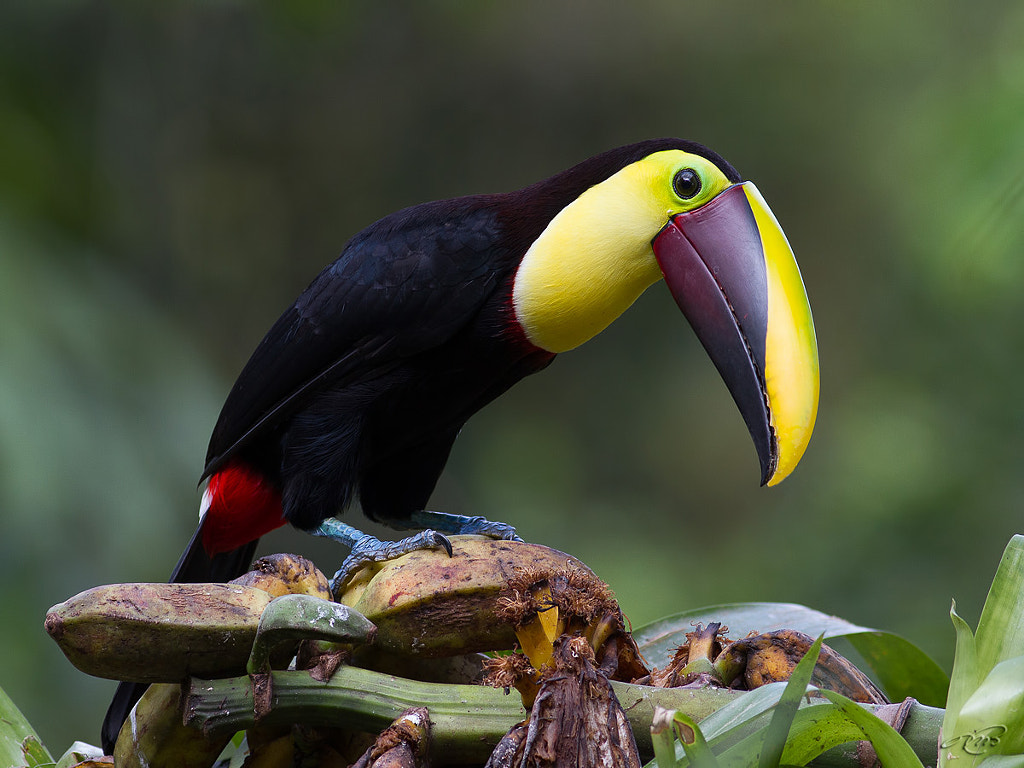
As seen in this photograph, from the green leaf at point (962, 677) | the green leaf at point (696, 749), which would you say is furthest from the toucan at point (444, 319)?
Answer: the green leaf at point (696, 749)

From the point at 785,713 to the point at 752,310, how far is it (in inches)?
20.9

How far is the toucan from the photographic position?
45.6 inches

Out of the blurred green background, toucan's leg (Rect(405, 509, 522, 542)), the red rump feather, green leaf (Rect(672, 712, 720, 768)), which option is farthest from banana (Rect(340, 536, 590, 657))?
the blurred green background

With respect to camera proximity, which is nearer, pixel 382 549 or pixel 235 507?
pixel 382 549

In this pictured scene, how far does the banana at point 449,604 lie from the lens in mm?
769

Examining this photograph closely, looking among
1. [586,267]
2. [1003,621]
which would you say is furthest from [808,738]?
[586,267]

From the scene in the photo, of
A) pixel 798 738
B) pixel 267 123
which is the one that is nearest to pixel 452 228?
pixel 798 738

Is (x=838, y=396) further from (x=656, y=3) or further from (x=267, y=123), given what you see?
(x=267, y=123)

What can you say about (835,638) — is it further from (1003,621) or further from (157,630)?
(157,630)

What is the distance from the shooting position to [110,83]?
294 cm

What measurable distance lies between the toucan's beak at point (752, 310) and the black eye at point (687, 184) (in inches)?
1.0

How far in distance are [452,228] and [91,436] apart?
1415mm

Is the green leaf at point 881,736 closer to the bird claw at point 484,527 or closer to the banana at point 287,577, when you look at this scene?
the banana at point 287,577

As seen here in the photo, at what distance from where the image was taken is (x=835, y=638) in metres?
1.01
